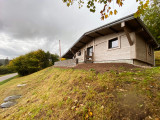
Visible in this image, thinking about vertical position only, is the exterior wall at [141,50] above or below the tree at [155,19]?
below

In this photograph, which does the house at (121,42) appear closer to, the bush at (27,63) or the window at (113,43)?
the window at (113,43)

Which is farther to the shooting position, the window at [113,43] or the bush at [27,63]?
the bush at [27,63]

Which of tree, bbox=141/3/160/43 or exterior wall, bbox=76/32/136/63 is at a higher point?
tree, bbox=141/3/160/43

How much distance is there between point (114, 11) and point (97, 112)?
2.78m

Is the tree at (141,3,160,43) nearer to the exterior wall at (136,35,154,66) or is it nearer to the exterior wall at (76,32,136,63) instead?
the exterior wall at (136,35,154,66)

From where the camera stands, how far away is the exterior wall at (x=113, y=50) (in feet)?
20.3

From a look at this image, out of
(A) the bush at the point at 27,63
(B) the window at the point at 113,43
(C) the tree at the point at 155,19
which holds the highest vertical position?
(C) the tree at the point at 155,19

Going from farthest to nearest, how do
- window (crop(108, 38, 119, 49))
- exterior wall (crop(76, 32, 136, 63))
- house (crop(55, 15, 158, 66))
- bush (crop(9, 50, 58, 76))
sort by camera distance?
bush (crop(9, 50, 58, 76))
window (crop(108, 38, 119, 49))
exterior wall (crop(76, 32, 136, 63))
house (crop(55, 15, 158, 66))

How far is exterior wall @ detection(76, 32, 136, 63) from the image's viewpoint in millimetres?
6187

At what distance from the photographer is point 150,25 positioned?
16.0 meters

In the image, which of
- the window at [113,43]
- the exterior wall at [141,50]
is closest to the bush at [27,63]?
the window at [113,43]

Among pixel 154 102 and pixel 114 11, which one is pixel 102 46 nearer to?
pixel 114 11

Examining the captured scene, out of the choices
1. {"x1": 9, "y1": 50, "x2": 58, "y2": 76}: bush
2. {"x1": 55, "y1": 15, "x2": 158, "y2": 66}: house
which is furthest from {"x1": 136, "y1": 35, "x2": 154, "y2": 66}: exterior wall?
{"x1": 9, "y1": 50, "x2": 58, "y2": 76}: bush

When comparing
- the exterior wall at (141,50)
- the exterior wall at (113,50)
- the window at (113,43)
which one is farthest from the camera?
the window at (113,43)
